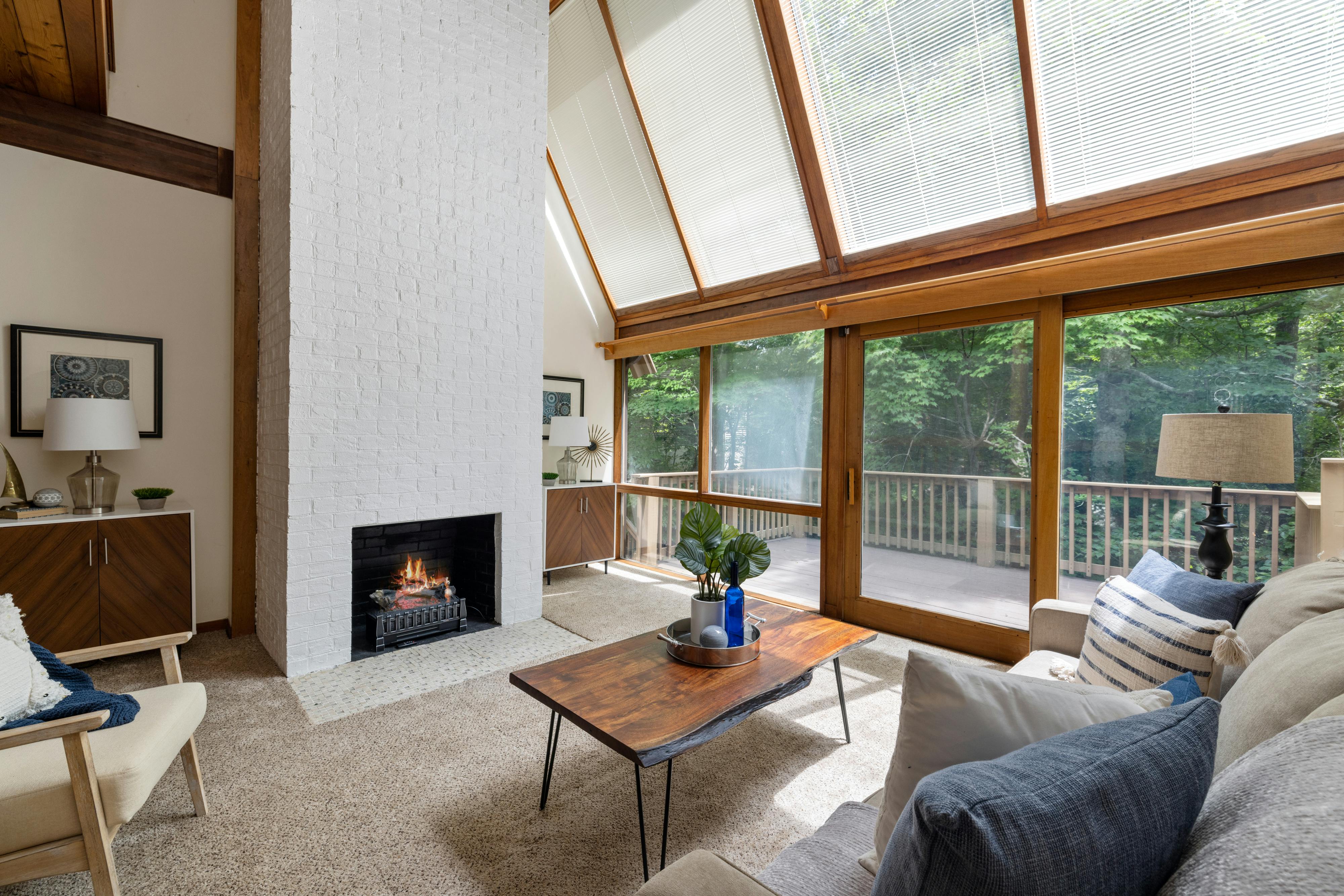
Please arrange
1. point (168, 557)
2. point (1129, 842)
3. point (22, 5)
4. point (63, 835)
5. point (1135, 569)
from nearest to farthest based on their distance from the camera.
Result: point (1129, 842) < point (63, 835) < point (1135, 569) < point (22, 5) < point (168, 557)

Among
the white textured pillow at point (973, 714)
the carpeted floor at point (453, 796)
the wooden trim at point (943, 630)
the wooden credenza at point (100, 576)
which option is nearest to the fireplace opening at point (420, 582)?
the carpeted floor at point (453, 796)

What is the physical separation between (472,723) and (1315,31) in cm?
442

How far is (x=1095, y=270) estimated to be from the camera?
2.98 meters

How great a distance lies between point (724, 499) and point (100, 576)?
3801mm

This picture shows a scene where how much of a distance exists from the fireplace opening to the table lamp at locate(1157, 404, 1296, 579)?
350cm

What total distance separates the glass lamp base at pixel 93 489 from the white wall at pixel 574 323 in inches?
117

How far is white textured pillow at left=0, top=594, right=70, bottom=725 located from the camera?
1.43 metres

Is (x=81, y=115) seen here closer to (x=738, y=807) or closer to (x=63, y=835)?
(x=63, y=835)

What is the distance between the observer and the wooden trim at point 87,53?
2438mm

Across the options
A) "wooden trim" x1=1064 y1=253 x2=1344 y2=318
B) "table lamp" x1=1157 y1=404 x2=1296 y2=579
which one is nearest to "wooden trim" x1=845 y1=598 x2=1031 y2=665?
"table lamp" x1=1157 y1=404 x2=1296 y2=579

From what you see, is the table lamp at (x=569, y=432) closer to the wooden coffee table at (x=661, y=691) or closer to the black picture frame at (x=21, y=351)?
the black picture frame at (x=21, y=351)

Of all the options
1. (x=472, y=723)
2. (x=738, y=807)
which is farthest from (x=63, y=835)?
(x=738, y=807)

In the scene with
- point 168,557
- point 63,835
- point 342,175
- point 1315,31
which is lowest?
point 63,835

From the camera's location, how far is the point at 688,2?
4.01 m
